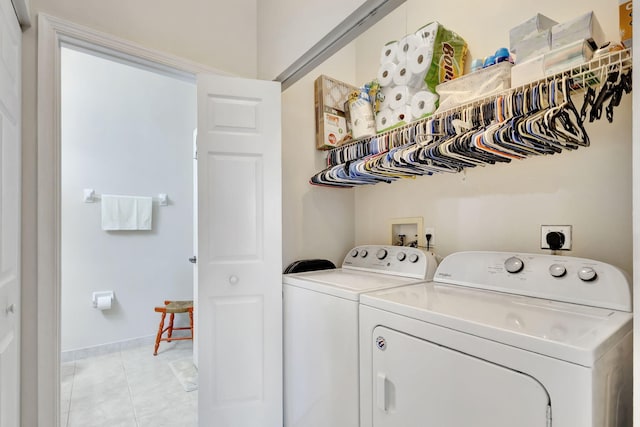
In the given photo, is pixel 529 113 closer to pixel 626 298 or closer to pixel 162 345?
pixel 626 298

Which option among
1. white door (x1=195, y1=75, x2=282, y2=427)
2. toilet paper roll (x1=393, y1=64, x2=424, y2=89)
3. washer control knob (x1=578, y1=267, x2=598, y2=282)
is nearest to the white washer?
white door (x1=195, y1=75, x2=282, y2=427)

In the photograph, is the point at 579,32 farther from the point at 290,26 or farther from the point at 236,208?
the point at 236,208

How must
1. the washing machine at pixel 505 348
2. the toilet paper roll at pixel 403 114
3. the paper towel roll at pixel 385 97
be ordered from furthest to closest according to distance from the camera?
1. the paper towel roll at pixel 385 97
2. the toilet paper roll at pixel 403 114
3. the washing machine at pixel 505 348

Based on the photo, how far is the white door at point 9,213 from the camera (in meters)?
1.06

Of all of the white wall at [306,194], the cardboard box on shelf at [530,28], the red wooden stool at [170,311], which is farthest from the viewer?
the red wooden stool at [170,311]

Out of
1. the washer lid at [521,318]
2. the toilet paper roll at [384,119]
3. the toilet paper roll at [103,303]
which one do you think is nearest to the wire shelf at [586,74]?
the toilet paper roll at [384,119]

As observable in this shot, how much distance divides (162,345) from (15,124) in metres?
2.77

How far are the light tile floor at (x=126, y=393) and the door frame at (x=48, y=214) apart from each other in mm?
815

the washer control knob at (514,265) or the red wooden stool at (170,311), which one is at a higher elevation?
the washer control knob at (514,265)

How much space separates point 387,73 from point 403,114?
10.7 inches

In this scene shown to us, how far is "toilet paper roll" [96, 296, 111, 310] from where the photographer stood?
122 inches

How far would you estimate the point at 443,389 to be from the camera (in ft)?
3.22

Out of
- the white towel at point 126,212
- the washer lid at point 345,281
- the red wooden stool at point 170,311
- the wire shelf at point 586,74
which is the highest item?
the wire shelf at point 586,74

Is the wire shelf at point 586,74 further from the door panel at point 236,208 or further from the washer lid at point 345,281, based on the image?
the door panel at point 236,208
